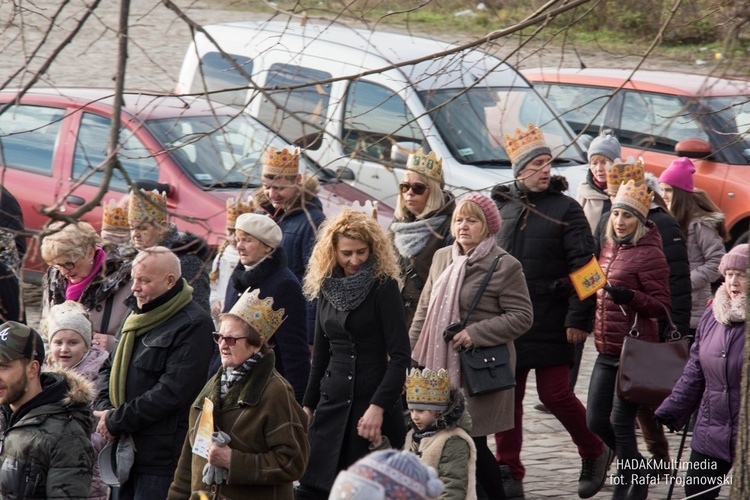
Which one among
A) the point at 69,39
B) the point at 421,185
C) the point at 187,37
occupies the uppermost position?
the point at 69,39

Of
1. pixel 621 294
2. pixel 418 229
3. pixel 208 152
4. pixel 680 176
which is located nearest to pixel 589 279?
pixel 621 294

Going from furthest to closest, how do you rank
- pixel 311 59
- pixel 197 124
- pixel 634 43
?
pixel 634 43 → pixel 311 59 → pixel 197 124

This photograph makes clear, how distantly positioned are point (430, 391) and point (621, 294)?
1.56 meters

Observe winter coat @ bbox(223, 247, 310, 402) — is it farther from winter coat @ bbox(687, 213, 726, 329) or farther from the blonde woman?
winter coat @ bbox(687, 213, 726, 329)

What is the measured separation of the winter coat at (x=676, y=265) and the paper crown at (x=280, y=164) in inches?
88.5

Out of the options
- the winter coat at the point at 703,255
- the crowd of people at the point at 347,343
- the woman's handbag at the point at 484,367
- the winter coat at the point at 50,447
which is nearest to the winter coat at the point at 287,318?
the crowd of people at the point at 347,343

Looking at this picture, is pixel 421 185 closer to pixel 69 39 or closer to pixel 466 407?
pixel 466 407

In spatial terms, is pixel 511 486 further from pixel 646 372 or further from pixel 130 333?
pixel 130 333

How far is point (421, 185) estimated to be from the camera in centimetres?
725

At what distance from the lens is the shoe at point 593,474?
7.09m

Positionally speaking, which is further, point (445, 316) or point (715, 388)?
point (445, 316)

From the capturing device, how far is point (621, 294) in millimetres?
7035

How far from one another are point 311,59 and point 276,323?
227 inches

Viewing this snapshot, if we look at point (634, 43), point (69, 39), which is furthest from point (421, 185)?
point (634, 43)
